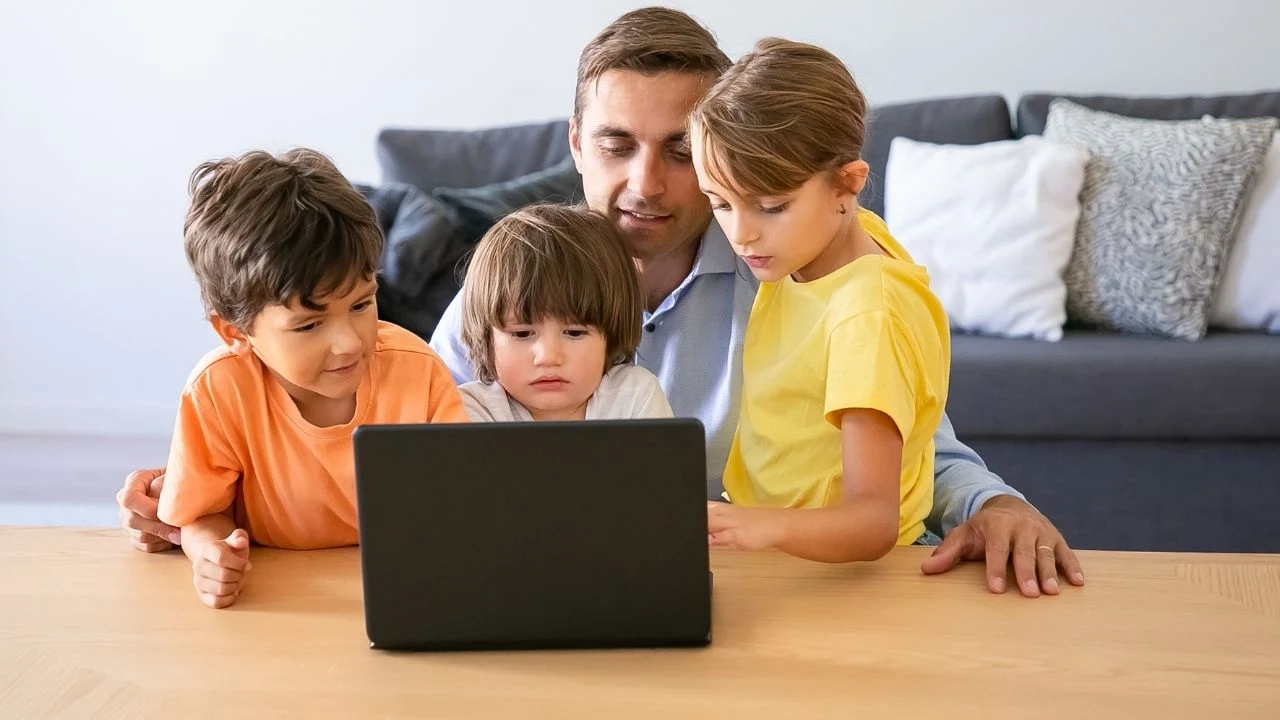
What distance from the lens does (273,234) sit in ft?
3.98

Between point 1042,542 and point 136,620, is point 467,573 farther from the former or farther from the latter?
point 1042,542

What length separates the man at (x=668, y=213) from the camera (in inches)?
64.9

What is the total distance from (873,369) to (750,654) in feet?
1.03

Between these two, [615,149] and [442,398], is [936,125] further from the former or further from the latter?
[442,398]

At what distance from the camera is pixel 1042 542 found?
120 cm

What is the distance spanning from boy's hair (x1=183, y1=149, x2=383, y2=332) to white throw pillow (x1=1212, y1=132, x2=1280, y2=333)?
2.36 metres

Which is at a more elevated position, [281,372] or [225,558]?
[281,372]

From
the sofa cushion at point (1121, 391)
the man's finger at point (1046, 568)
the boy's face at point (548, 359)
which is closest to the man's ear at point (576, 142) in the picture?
the boy's face at point (548, 359)

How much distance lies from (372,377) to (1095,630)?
28.9 inches

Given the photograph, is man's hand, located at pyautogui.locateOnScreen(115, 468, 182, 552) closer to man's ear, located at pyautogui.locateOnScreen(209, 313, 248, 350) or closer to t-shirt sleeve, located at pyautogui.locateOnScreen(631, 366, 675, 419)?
man's ear, located at pyautogui.locateOnScreen(209, 313, 248, 350)

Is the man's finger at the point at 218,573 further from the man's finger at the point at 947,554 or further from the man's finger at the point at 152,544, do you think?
the man's finger at the point at 947,554

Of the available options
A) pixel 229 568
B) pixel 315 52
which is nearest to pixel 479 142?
pixel 315 52

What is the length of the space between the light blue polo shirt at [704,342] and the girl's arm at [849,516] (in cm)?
40

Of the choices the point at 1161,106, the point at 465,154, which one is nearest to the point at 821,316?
the point at 465,154
